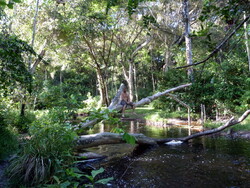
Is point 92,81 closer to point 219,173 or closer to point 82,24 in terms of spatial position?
point 82,24

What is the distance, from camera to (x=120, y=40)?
21016mm

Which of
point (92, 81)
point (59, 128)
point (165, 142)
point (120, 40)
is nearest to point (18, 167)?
point (59, 128)

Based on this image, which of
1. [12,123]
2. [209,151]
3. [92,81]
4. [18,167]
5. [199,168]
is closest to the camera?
[18,167]

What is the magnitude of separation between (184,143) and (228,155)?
2164 millimetres

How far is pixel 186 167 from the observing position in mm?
6250

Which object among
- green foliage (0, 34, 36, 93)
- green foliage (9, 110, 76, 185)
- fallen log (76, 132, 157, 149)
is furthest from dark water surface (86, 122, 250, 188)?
green foliage (0, 34, 36, 93)

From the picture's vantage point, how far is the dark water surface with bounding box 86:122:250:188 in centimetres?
523

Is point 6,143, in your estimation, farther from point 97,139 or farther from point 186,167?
point 186,167

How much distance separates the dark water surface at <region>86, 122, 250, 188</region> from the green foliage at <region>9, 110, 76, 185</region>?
166 centimetres

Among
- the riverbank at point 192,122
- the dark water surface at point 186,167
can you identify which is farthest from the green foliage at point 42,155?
the riverbank at point 192,122

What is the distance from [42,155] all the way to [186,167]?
4.35 metres

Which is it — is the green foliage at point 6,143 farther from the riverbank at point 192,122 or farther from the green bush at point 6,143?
the riverbank at point 192,122

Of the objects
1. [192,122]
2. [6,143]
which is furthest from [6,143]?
[192,122]

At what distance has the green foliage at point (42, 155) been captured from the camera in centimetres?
425
